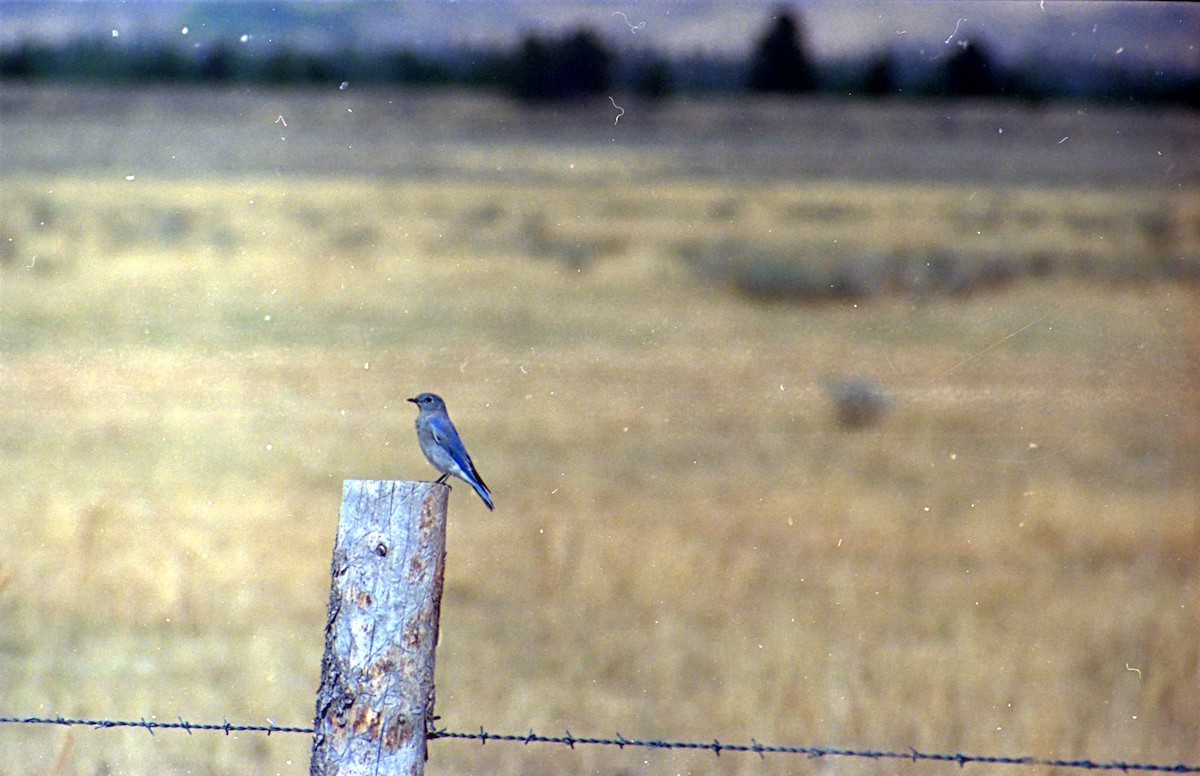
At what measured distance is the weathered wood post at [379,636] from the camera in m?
2.58

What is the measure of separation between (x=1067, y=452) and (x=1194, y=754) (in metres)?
7.40

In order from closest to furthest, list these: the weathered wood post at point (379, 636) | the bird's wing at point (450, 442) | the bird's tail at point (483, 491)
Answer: the weathered wood post at point (379, 636) → the bird's tail at point (483, 491) → the bird's wing at point (450, 442)

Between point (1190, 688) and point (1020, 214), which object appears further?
point (1020, 214)

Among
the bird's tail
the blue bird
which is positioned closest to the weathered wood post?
the bird's tail

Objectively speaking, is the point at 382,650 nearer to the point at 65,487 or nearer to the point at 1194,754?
the point at 1194,754

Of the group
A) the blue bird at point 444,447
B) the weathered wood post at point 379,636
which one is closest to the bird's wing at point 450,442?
the blue bird at point 444,447

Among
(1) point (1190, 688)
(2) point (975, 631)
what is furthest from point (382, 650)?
(2) point (975, 631)

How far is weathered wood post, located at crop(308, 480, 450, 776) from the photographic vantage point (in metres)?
2.58

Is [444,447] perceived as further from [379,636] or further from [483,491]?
[379,636]

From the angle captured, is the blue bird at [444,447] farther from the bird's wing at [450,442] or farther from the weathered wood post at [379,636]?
the weathered wood post at [379,636]

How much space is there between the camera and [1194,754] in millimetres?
5766

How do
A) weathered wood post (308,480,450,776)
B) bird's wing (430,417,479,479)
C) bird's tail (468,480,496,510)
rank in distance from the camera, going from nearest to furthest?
weathered wood post (308,480,450,776) < bird's tail (468,480,496,510) < bird's wing (430,417,479,479)

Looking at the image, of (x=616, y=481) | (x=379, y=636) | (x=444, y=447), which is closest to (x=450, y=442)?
(x=444, y=447)

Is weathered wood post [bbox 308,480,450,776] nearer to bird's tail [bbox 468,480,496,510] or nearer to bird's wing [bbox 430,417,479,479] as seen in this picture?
bird's tail [bbox 468,480,496,510]
